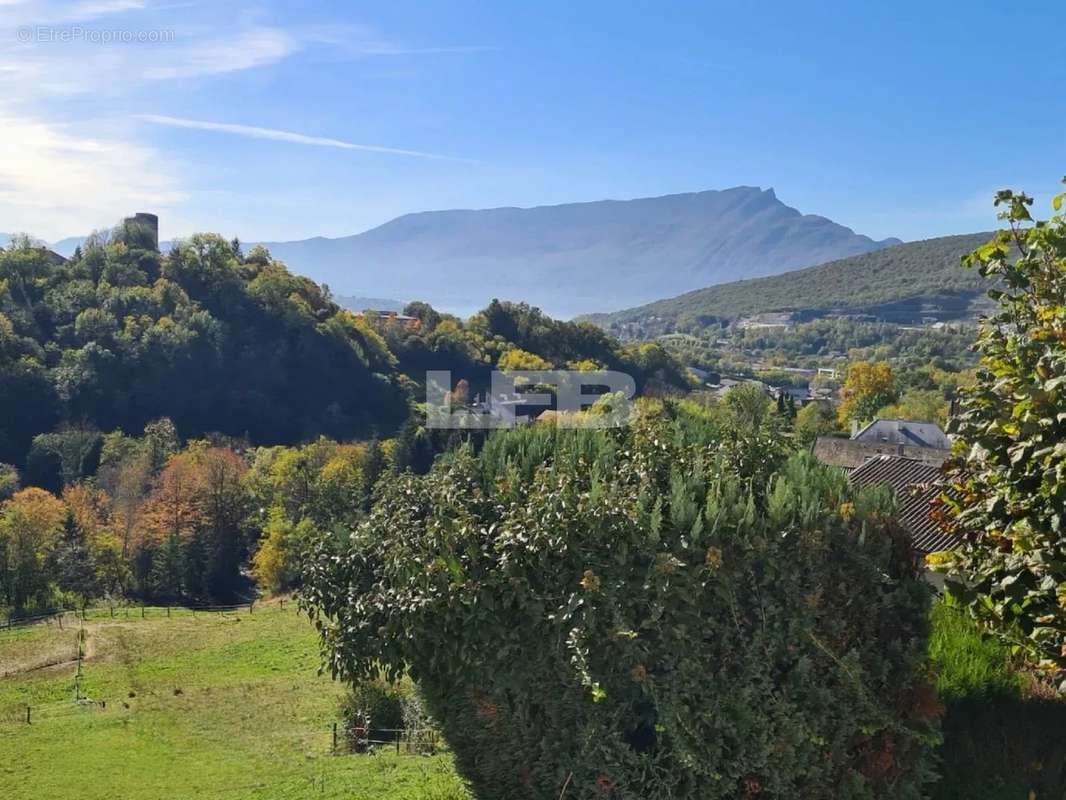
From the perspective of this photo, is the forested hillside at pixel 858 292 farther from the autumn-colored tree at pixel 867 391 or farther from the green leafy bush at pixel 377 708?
the green leafy bush at pixel 377 708

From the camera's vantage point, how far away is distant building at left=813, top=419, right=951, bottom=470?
28.3 meters

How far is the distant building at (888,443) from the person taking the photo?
28.3 meters

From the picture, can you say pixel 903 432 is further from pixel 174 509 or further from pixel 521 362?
pixel 521 362

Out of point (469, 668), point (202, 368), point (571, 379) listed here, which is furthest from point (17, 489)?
point (469, 668)

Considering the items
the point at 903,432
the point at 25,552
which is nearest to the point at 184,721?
the point at 25,552

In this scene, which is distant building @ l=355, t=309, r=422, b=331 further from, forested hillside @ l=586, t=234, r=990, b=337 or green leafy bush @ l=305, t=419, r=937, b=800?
green leafy bush @ l=305, t=419, r=937, b=800

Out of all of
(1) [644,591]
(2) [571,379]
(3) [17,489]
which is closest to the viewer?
(1) [644,591]

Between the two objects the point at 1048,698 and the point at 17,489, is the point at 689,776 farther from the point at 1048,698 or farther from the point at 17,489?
the point at 17,489

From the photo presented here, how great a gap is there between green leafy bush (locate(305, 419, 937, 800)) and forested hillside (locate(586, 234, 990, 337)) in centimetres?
9455

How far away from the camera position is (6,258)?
69000 millimetres

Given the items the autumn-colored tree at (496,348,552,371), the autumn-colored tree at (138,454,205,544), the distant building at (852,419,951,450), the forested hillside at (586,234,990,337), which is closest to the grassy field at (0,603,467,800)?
the autumn-colored tree at (138,454,205,544)

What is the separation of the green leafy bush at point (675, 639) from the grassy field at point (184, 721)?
125cm

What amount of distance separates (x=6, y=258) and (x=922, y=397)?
6891 centimetres

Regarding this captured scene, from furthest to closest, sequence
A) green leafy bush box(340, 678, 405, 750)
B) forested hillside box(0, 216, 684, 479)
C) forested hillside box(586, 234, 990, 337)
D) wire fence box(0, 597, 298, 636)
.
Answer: forested hillside box(586, 234, 990, 337)
forested hillside box(0, 216, 684, 479)
wire fence box(0, 597, 298, 636)
green leafy bush box(340, 678, 405, 750)
